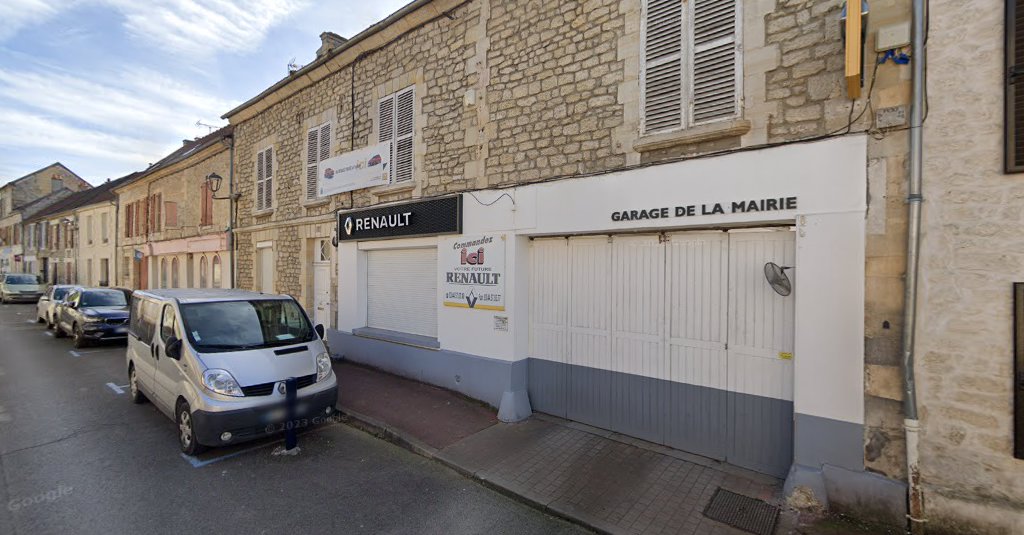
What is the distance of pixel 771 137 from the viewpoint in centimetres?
430

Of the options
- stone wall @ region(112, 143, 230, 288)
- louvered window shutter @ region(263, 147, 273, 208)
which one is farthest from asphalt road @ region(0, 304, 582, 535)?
stone wall @ region(112, 143, 230, 288)

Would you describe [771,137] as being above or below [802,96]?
below

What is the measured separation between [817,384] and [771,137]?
2.36 meters

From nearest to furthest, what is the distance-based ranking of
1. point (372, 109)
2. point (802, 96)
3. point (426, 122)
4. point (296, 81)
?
point (802, 96) → point (426, 122) → point (372, 109) → point (296, 81)

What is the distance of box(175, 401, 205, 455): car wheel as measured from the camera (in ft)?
16.0

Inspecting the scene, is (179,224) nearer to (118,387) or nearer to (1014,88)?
(118,387)

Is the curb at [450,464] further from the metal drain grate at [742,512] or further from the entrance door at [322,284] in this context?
the entrance door at [322,284]

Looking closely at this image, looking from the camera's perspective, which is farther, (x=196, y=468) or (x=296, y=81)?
(x=296, y=81)

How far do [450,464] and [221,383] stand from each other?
2.64m

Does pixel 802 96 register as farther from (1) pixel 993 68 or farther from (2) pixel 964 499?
(2) pixel 964 499

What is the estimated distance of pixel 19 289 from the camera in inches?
942

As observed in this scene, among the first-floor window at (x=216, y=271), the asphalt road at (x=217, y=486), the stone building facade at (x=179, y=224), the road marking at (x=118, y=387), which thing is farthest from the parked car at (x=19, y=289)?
the asphalt road at (x=217, y=486)

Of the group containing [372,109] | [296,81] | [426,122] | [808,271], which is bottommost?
[808,271]

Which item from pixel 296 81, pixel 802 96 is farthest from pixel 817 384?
pixel 296 81
